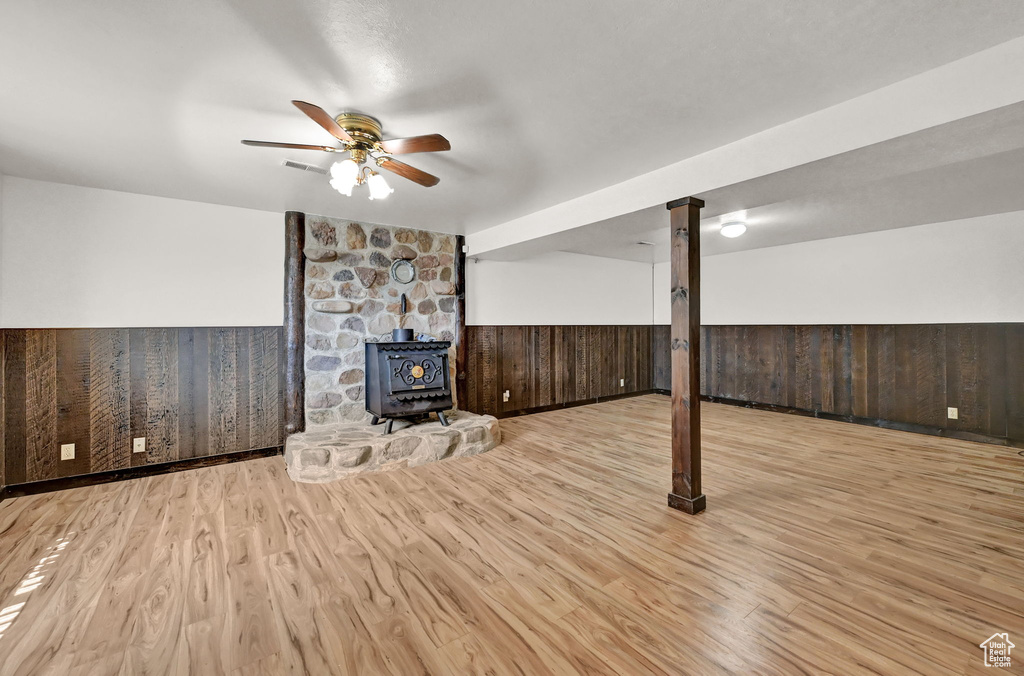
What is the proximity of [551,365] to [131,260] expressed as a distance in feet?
15.4

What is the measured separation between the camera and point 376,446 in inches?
138

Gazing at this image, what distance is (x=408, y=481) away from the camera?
10.8ft

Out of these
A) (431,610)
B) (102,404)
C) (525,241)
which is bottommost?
(431,610)

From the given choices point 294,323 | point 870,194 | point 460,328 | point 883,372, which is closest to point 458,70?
point 294,323

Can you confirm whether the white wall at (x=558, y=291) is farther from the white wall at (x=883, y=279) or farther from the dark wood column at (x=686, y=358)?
the dark wood column at (x=686, y=358)

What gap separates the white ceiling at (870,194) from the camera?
2.01 meters

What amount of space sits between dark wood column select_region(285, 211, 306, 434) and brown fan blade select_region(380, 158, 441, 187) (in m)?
1.92

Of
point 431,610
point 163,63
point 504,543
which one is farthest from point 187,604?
point 163,63

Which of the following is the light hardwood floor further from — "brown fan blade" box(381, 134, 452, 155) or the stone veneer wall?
"brown fan blade" box(381, 134, 452, 155)

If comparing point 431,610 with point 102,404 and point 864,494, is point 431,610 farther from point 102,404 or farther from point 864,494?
point 102,404

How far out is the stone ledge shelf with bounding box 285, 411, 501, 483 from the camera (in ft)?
10.9

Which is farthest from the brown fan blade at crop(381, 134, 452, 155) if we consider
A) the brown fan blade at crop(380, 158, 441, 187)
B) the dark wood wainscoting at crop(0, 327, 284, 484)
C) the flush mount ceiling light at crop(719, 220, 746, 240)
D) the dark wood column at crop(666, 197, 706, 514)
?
the flush mount ceiling light at crop(719, 220, 746, 240)

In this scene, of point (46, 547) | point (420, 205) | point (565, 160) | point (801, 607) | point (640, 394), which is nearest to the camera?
point (801, 607)

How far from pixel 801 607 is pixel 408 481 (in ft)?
8.55
